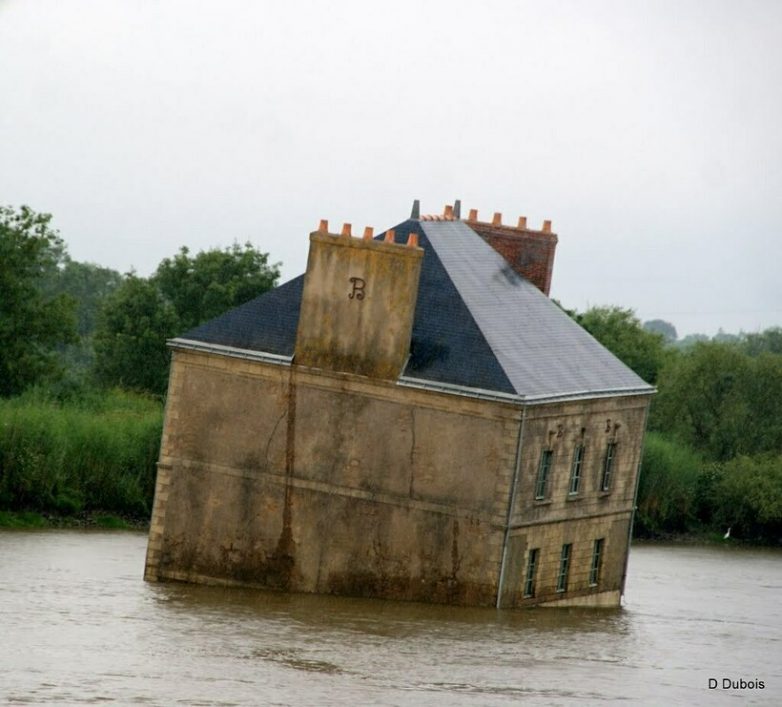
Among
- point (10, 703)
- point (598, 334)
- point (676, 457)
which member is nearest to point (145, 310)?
point (598, 334)

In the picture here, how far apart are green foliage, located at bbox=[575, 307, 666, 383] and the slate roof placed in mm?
41569

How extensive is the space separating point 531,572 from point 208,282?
48.5 metres

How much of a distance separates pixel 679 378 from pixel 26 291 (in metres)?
24.7

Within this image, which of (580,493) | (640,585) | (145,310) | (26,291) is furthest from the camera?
(145,310)

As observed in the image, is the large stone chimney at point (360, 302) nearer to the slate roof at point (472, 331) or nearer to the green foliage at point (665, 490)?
the slate roof at point (472, 331)

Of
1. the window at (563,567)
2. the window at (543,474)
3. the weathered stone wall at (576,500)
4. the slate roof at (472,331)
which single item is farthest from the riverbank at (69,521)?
the window at (543,474)

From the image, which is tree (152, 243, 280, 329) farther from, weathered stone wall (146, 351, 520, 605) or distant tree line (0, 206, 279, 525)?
weathered stone wall (146, 351, 520, 605)

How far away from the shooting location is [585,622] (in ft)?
164

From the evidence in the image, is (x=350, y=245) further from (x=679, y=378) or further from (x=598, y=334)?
(x=598, y=334)

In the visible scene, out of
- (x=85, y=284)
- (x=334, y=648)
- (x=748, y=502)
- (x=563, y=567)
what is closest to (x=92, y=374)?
(x=748, y=502)

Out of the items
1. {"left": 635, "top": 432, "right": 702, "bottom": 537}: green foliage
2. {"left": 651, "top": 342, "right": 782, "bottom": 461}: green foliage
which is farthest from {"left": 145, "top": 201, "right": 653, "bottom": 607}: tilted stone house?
{"left": 651, "top": 342, "right": 782, "bottom": 461}: green foliage

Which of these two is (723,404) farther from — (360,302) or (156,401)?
(360,302)

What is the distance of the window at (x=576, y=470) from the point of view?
5103 cm

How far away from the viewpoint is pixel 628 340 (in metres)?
99.9
